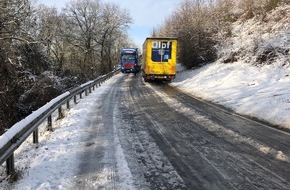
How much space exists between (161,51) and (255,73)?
9002 mm

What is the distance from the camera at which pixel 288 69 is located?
735 inches

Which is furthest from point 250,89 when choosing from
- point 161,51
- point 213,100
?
Answer: point 161,51

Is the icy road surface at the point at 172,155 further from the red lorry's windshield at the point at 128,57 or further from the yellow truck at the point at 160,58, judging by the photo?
the red lorry's windshield at the point at 128,57

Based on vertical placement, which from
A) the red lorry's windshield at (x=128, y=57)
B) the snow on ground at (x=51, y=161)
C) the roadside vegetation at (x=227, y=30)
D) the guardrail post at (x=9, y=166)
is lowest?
the snow on ground at (x=51, y=161)

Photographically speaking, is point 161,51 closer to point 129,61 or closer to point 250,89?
point 250,89

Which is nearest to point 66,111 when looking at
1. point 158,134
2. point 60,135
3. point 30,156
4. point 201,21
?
point 60,135

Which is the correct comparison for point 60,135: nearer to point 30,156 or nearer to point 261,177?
point 30,156

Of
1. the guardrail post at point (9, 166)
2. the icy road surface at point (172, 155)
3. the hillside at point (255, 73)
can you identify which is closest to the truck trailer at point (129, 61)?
the hillside at point (255, 73)

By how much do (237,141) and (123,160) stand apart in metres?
3.05

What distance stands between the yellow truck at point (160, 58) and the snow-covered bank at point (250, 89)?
2538 millimetres

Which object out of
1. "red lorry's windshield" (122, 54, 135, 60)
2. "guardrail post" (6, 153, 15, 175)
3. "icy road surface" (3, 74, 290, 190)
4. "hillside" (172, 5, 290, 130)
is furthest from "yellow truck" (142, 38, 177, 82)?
"red lorry's windshield" (122, 54, 135, 60)

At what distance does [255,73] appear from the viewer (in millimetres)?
21062

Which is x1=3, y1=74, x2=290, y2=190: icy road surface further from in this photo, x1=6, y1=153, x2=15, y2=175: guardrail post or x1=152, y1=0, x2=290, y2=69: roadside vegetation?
x1=152, y1=0, x2=290, y2=69: roadside vegetation

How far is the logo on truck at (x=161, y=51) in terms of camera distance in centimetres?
2797
